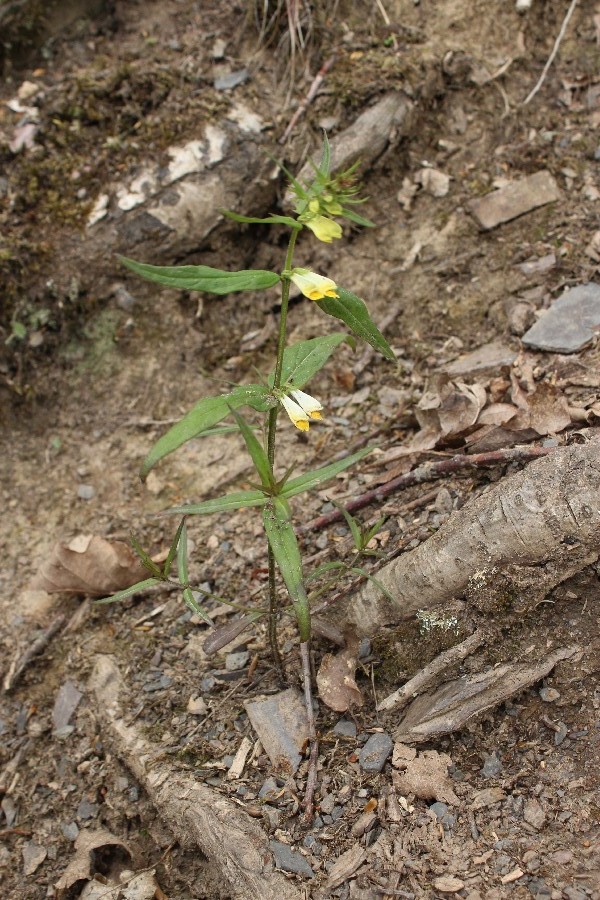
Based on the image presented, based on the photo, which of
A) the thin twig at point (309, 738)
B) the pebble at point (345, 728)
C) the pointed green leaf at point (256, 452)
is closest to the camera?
the pointed green leaf at point (256, 452)

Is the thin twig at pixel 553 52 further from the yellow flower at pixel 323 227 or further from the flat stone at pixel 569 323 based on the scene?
the yellow flower at pixel 323 227

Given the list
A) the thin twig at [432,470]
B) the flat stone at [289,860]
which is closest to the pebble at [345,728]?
the flat stone at [289,860]

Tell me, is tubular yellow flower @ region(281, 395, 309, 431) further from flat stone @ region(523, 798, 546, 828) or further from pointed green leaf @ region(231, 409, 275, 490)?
flat stone @ region(523, 798, 546, 828)

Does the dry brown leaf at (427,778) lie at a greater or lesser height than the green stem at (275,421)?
lesser

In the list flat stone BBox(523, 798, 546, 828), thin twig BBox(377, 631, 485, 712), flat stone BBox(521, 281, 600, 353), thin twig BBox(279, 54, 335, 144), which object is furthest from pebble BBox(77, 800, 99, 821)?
thin twig BBox(279, 54, 335, 144)

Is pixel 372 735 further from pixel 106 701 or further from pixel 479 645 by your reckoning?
pixel 106 701

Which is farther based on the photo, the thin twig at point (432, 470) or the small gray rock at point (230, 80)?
the small gray rock at point (230, 80)

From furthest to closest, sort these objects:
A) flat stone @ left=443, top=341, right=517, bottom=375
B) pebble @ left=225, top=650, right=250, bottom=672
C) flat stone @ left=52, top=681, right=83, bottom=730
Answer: flat stone @ left=443, top=341, right=517, bottom=375, flat stone @ left=52, top=681, right=83, bottom=730, pebble @ left=225, top=650, right=250, bottom=672
